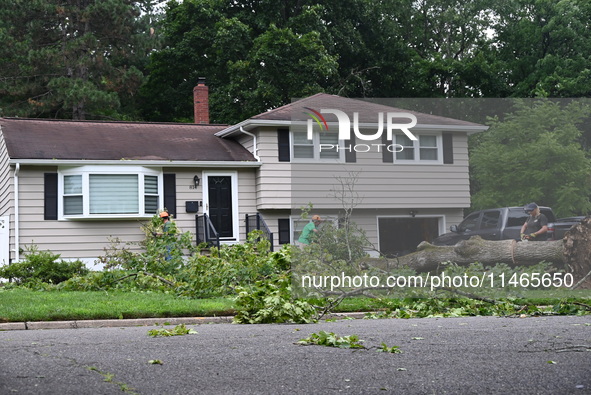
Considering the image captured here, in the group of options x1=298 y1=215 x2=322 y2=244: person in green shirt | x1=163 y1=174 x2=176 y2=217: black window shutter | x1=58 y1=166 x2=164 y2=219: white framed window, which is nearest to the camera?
x1=298 y1=215 x2=322 y2=244: person in green shirt

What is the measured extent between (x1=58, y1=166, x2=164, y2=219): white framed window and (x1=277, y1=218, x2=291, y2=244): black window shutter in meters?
3.69

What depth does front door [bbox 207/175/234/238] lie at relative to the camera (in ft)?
73.8

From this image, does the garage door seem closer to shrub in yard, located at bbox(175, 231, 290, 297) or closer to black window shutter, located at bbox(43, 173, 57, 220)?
shrub in yard, located at bbox(175, 231, 290, 297)

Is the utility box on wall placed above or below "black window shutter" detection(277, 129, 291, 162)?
below

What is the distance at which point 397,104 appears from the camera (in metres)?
10.9

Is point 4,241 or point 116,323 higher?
point 4,241

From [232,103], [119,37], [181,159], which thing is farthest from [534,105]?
[119,37]

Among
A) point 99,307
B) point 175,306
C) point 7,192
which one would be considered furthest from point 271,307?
point 7,192

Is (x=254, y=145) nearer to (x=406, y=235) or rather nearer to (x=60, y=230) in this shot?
(x=60, y=230)

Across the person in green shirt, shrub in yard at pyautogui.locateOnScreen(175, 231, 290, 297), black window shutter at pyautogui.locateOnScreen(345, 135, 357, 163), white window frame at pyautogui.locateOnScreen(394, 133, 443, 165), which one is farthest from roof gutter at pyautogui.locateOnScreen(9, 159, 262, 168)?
black window shutter at pyautogui.locateOnScreen(345, 135, 357, 163)

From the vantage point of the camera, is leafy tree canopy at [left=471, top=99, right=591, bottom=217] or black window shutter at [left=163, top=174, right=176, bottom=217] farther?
black window shutter at [left=163, top=174, right=176, bottom=217]

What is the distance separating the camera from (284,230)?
902 inches

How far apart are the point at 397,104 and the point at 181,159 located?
39.3 feet

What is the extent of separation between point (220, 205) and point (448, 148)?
12435 millimetres
